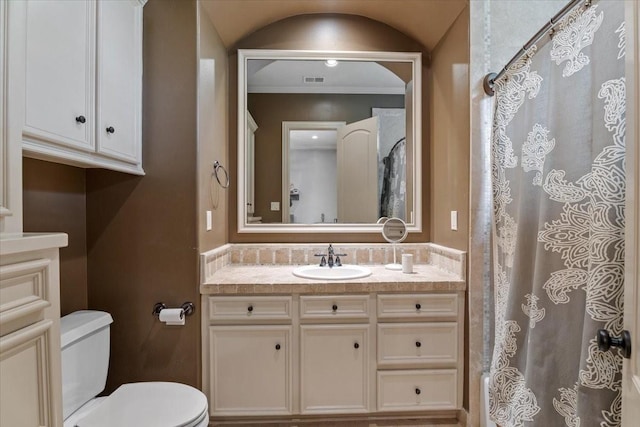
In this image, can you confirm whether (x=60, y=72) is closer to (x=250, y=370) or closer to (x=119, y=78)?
(x=119, y=78)

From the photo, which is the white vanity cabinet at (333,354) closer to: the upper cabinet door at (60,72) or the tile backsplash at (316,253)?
the tile backsplash at (316,253)

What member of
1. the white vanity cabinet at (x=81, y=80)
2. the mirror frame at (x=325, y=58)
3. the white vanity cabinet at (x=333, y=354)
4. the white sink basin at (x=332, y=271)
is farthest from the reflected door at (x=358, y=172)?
the white vanity cabinet at (x=81, y=80)

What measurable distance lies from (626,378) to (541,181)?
63 cm

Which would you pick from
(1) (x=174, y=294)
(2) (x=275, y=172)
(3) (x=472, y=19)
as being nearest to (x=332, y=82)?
(2) (x=275, y=172)

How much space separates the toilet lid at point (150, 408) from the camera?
1.18 metres

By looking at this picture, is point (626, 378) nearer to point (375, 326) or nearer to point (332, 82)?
point (375, 326)

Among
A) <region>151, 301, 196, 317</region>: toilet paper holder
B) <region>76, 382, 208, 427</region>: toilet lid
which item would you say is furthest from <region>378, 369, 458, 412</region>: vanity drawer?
<region>151, 301, 196, 317</region>: toilet paper holder

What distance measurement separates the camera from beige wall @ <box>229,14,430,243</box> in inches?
86.5

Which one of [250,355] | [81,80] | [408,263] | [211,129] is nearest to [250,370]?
[250,355]

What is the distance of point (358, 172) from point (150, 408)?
5.77 feet

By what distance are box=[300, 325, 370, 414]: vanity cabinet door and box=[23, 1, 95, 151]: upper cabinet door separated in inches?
53.0

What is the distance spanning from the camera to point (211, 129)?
73.9 inches

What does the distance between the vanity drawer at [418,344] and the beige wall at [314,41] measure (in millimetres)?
675

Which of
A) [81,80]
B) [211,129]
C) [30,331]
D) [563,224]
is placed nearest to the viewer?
[30,331]
